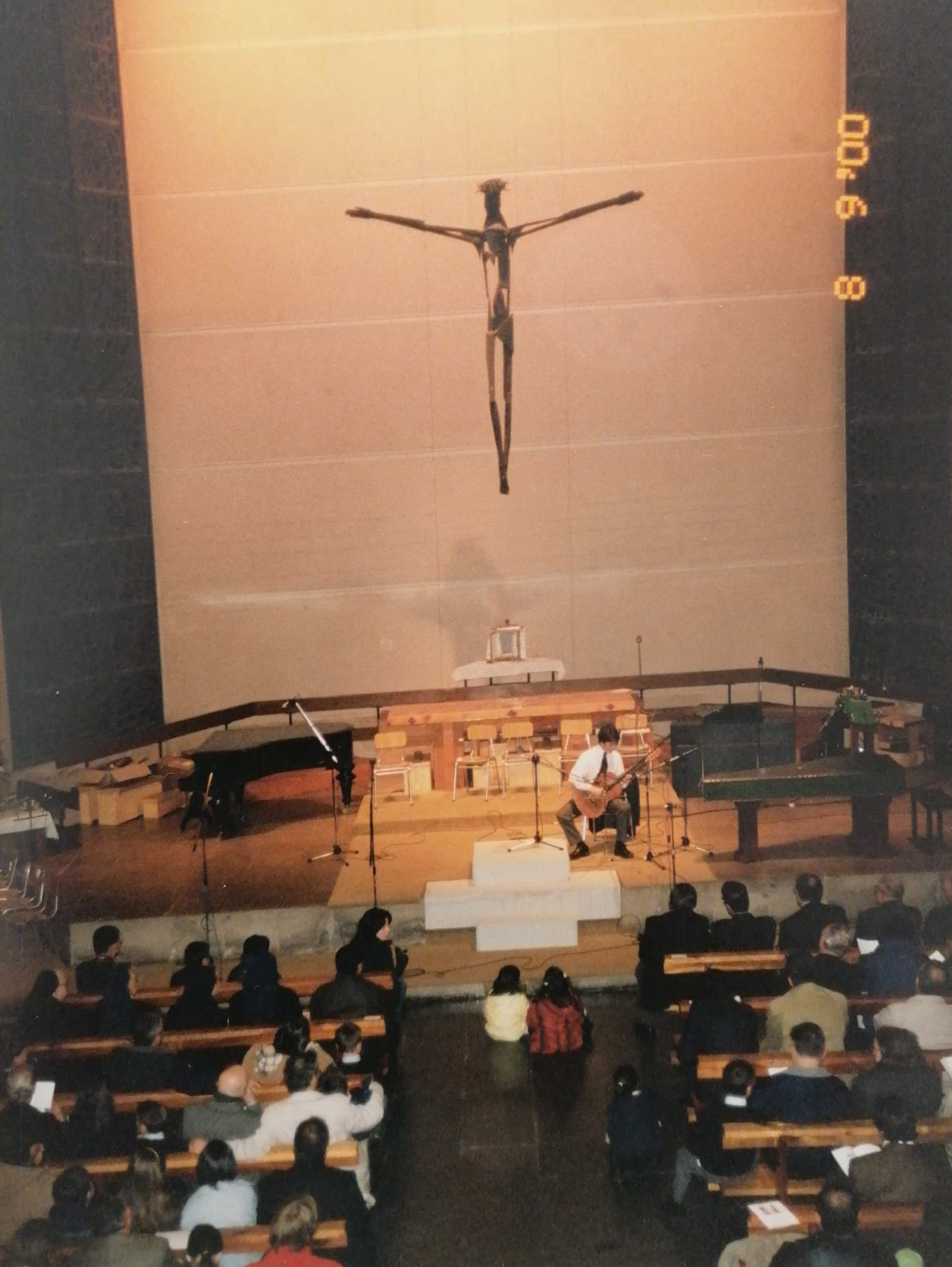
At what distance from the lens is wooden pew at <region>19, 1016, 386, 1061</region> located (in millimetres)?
6391

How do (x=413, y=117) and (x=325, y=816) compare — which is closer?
(x=325, y=816)

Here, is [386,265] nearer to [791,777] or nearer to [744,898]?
[791,777]

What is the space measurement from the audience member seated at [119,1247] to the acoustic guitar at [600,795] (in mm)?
5329

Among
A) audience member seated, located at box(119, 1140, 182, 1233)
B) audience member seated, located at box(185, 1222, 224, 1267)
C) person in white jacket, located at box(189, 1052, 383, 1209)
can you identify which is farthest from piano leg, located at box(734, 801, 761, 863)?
audience member seated, located at box(185, 1222, 224, 1267)

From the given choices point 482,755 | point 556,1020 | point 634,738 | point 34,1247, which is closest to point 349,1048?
point 556,1020

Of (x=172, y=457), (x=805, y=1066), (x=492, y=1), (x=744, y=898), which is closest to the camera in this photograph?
(x=805, y=1066)

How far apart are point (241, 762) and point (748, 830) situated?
3767mm

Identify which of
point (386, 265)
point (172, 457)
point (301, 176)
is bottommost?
point (172, 457)

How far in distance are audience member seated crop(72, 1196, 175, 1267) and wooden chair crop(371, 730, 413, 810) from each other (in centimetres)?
636

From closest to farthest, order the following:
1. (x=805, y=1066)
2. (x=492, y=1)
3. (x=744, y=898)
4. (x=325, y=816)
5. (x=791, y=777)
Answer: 1. (x=805, y=1066)
2. (x=744, y=898)
3. (x=791, y=777)
4. (x=325, y=816)
5. (x=492, y=1)

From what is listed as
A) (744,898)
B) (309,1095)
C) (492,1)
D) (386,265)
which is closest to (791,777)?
(744,898)

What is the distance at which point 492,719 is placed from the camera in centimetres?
1149

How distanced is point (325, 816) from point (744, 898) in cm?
473

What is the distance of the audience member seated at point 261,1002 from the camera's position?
6.73 meters
